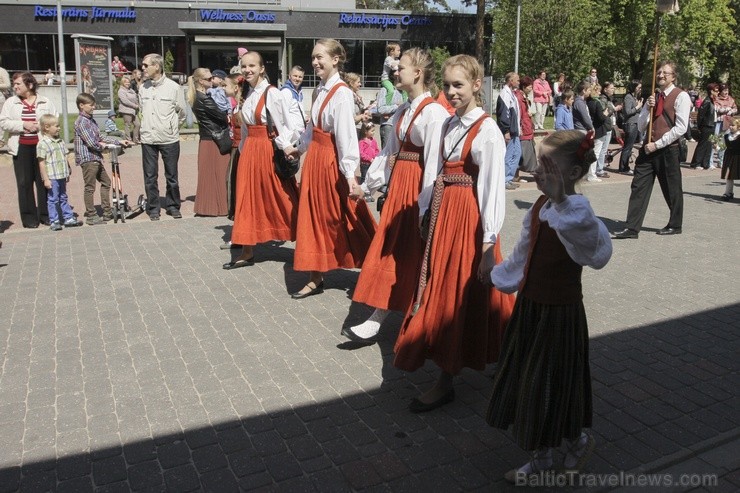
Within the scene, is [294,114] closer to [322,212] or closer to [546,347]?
[322,212]

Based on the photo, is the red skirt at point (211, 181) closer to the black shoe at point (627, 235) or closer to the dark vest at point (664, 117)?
the black shoe at point (627, 235)

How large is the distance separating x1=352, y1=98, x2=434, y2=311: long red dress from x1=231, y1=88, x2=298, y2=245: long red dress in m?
2.22

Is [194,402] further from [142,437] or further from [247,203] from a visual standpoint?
[247,203]

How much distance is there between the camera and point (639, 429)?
3990mm

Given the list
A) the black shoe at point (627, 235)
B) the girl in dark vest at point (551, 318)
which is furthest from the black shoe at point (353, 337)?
the black shoe at point (627, 235)

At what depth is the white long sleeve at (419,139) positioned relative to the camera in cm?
471

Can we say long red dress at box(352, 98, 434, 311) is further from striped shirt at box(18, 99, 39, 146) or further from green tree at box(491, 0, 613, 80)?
green tree at box(491, 0, 613, 80)

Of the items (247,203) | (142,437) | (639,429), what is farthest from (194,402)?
(247,203)

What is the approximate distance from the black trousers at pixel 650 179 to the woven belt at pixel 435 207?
16.8 ft

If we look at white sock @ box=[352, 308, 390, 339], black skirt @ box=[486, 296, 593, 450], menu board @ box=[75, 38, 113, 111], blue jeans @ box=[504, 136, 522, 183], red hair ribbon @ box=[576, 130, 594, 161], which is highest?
menu board @ box=[75, 38, 113, 111]

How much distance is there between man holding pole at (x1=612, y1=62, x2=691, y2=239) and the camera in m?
8.38

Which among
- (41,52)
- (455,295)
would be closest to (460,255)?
(455,295)

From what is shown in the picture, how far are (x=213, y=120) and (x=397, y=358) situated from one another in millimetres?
6431

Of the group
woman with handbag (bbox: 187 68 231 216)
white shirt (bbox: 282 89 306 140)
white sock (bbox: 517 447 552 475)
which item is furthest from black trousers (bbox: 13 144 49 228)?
white sock (bbox: 517 447 552 475)
